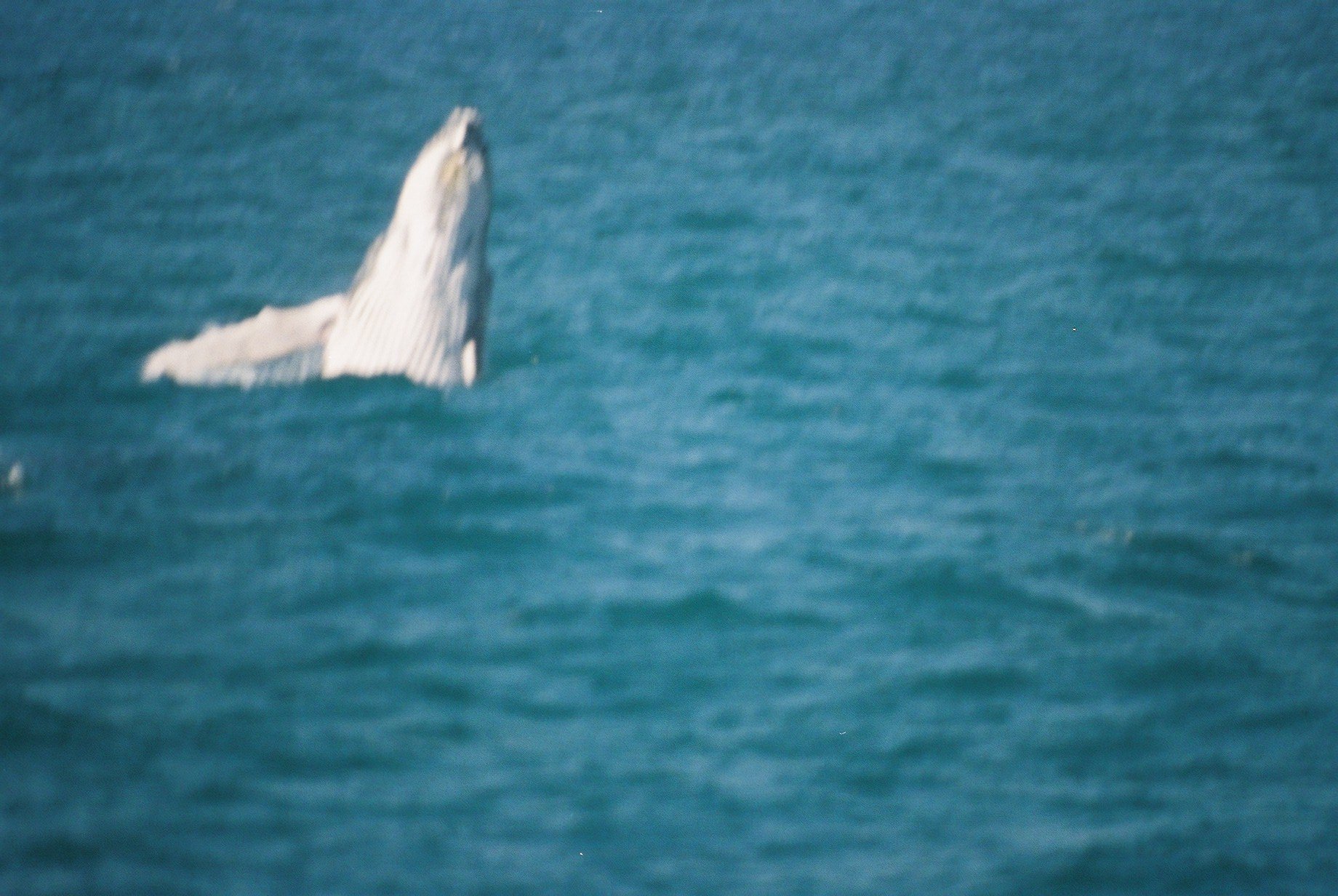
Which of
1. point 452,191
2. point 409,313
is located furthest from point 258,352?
point 452,191

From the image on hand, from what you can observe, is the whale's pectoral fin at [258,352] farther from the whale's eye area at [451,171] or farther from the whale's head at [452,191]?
the whale's eye area at [451,171]

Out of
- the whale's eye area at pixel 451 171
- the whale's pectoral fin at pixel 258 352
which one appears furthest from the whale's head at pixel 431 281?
the whale's pectoral fin at pixel 258 352

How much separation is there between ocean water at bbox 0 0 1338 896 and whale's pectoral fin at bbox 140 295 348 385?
0.78 feet

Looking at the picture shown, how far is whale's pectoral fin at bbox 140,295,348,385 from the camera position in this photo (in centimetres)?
1345

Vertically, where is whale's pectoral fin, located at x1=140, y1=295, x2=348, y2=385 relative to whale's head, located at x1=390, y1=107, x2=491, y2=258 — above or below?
Answer: below

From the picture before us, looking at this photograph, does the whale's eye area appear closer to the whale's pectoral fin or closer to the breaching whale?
the breaching whale

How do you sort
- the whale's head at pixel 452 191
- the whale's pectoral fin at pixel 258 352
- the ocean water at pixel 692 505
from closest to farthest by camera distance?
the ocean water at pixel 692 505 → the whale's head at pixel 452 191 → the whale's pectoral fin at pixel 258 352

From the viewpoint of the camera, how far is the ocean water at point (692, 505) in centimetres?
871

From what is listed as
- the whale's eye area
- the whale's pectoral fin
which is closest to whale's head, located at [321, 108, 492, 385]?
the whale's eye area

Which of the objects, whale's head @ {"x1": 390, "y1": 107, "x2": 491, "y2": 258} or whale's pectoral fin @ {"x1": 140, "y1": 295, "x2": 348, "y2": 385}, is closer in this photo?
whale's head @ {"x1": 390, "y1": 107, "x2": 491, "y2": 258}

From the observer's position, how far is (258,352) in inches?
530

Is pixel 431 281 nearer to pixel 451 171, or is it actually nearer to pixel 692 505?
pixel 451 171

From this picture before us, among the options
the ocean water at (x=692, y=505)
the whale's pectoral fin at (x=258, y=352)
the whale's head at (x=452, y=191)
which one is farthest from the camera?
the whale's pectoral fin at (x=258, y=352)

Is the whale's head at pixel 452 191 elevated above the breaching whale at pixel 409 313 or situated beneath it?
elevated above
